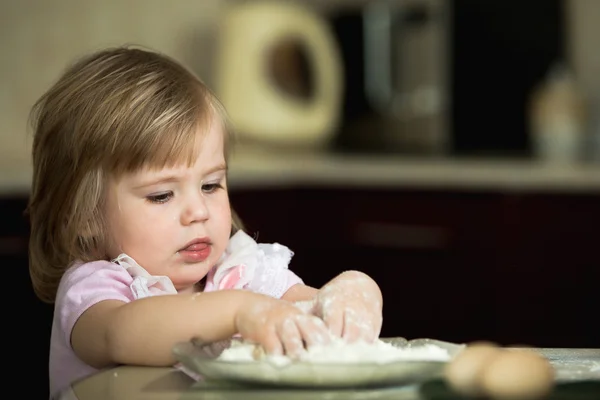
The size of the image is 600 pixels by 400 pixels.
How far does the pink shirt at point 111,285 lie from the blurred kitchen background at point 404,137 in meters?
1.31

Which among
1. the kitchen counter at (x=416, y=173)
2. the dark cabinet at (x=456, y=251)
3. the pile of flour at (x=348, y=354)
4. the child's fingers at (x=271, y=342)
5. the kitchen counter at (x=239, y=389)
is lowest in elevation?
the dark cabinet at (x=456, y=251)

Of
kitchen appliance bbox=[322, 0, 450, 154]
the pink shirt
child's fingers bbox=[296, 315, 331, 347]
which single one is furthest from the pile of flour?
kitchen appliance bbox=[322, 0, 450, 154]

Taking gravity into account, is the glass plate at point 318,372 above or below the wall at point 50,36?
below

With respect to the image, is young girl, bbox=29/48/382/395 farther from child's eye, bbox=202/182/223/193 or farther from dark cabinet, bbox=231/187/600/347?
dark cabinet, bbox=231/187/600/347

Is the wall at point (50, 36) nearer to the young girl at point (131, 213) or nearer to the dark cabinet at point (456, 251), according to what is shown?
the dark cabinet at point (456, 251)

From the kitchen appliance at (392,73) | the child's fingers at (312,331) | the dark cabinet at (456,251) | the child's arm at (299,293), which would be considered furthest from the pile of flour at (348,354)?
the kitchen appliance at (392,73)

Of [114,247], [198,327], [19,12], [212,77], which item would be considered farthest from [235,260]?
[212,77]

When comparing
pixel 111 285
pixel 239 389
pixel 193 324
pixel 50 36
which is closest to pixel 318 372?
pixel 239 389

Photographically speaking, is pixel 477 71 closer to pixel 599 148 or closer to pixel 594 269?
pixel 599 148

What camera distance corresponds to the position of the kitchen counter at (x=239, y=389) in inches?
27.2

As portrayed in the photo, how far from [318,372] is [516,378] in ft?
0.41

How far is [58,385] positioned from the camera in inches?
39.4

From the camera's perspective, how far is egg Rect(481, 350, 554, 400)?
2.10ft

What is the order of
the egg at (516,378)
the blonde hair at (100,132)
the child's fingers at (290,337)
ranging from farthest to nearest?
the blonde hair at (100,132) < the child's fingers at (290,337) < the egg at (516,378)
